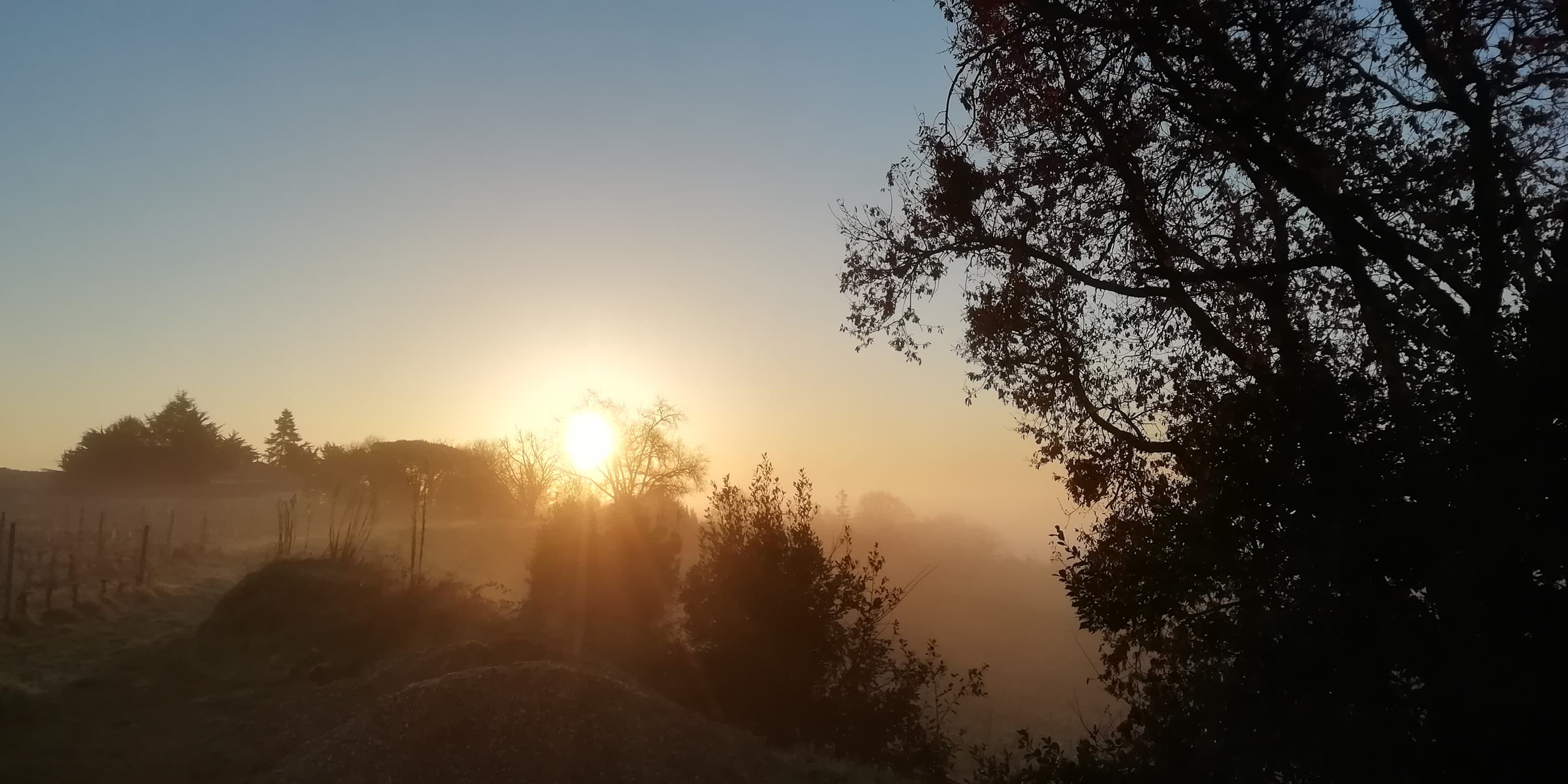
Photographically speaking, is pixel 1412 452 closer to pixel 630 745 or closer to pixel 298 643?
pixel 630 745

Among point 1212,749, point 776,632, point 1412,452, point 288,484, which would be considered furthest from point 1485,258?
point 288,484

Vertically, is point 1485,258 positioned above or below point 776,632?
above

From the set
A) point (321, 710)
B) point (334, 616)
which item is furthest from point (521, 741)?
point (334, 616)

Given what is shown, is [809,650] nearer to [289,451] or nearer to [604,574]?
[604,574]

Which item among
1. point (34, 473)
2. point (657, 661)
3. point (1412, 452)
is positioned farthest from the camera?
point (34, 473)

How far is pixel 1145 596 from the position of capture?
7035 mm

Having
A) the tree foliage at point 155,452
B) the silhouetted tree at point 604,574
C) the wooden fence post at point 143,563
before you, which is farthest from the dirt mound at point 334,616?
the tree foliage at point 155,452

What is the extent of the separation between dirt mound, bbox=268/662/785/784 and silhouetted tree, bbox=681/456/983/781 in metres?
2.22

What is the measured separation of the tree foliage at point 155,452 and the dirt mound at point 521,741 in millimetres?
51705

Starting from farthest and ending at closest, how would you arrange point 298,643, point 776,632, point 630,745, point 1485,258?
point 298,643 → point 776,632 → point 630,745 → point 1485,258

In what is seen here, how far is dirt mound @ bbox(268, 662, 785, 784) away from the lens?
1099cm

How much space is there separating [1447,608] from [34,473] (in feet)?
241

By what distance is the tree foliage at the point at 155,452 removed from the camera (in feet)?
174

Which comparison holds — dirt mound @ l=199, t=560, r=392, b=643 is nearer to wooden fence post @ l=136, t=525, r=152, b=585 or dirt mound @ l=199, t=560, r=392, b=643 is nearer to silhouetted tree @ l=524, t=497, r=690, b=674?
wooden fence post @ l=136, t=525, r=152, b=585
